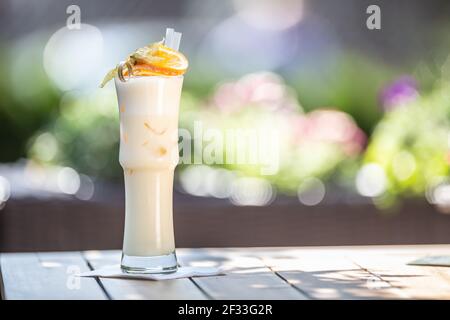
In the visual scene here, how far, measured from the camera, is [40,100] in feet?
19.6

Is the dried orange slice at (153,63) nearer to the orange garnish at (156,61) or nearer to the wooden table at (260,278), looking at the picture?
the orange garnish at (156,61)

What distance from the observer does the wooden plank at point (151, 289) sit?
1.50 metres

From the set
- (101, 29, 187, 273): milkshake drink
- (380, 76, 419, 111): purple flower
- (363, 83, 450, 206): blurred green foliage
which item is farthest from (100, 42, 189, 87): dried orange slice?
(380, 76, 419, 111): purple flower

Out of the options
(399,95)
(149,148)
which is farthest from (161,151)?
(399,95)

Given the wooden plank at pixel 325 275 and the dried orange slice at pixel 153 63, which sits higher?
the dried orange slice at pixel 153 63

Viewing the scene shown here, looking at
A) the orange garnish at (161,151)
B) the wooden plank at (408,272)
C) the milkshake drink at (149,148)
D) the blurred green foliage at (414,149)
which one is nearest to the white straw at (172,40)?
the milkshake drink at (149,148)

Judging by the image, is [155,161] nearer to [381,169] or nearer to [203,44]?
[381,169]

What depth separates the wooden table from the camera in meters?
1.52

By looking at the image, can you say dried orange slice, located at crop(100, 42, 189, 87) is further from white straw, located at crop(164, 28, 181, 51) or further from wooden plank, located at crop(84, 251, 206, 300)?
wooden plank, located at crop(84, 251, 206, 300)

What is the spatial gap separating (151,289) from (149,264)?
0.16 metres

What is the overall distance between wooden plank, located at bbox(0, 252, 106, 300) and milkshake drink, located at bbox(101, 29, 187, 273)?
11cm

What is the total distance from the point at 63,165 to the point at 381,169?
1239mm
